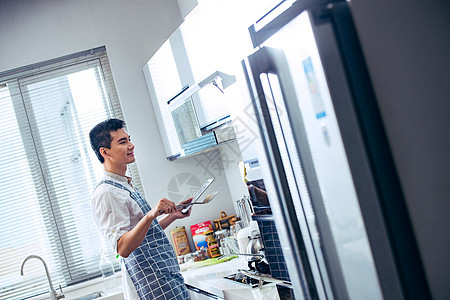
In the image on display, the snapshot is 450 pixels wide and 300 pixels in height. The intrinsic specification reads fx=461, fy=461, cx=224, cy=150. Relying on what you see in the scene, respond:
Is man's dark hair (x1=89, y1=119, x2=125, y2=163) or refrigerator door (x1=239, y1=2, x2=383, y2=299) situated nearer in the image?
refrigerator door (x1=239, y1=2, x2=383, y2=299)

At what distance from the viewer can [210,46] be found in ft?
7.35

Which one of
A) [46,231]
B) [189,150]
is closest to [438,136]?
[189,150]

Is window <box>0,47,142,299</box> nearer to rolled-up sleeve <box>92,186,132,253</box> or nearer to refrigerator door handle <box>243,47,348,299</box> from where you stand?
rolled-up sleeve <box>92,186,132,253</box>

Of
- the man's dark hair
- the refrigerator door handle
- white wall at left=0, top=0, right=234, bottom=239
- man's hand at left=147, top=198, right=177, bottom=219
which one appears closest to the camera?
the refrigerator door handle

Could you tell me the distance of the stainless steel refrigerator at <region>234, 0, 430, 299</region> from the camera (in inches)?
30.6

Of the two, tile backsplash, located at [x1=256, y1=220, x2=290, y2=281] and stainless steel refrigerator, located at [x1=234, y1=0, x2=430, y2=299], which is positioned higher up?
stainless steel refrigerator, located at [x1=234, y1=0, x2=430, y2=299]

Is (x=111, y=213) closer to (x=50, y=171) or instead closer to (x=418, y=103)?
(x=418, y=103)

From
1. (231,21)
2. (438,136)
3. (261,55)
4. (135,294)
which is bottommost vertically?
(135,294)

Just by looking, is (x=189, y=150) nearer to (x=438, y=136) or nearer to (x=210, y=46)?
(x=210, y=46)

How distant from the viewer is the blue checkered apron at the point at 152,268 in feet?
6.84

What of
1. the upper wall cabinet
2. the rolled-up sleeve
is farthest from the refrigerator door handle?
the rolled-up sleeve

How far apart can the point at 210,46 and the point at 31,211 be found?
6.79 ft

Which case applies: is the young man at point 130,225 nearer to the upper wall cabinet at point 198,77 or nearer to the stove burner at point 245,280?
the stove burner at point 245,280

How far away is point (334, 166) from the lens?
0.83 m
